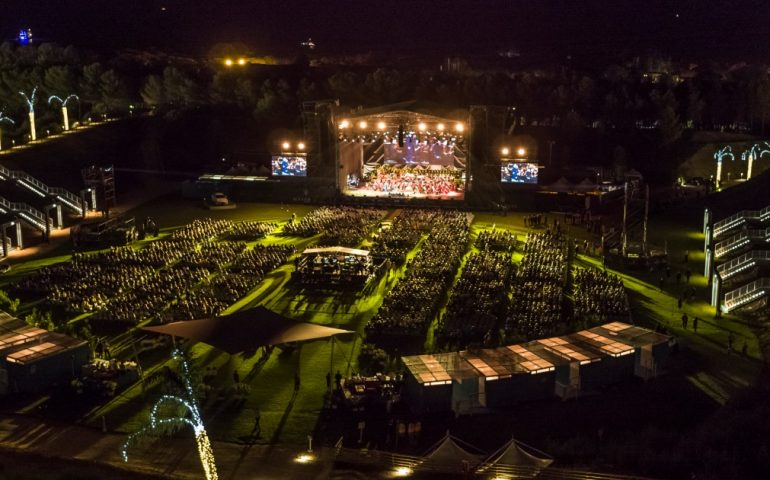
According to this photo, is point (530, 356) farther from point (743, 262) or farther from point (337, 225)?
point (337, 225)

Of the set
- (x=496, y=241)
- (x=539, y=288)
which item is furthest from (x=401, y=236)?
(x=539, y=288)

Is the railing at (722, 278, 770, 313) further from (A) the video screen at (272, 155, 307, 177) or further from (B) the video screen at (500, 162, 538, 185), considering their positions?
(A) the video screen at (272, 155, 307, 177)

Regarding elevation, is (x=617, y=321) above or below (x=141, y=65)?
below

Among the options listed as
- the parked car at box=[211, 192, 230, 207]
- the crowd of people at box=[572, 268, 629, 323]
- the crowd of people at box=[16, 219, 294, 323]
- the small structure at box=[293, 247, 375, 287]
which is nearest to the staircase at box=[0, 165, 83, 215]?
the parked car at box=[211, 192, 230, 207]

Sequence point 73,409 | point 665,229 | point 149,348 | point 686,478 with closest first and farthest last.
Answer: point 686,478, point 73,409, point 149,348, point 665,229

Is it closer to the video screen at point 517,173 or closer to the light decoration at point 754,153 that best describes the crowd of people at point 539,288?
the video screen at point 517,173

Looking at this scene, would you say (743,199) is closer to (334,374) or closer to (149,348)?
(334,374)

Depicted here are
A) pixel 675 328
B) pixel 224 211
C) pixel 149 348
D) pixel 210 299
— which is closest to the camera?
pixel 149 348

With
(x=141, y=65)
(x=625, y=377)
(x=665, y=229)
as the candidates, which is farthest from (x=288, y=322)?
(x=141, y=65)
